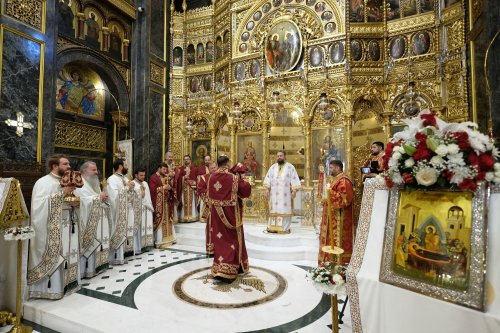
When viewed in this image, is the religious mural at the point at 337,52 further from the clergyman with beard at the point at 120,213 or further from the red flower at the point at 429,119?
the red flower at the point at 429,119

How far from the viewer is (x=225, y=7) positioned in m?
13.1

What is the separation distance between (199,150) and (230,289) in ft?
32.0

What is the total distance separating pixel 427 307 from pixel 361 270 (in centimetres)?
52

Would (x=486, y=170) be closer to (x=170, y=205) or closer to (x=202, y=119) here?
(x=170, y=205)

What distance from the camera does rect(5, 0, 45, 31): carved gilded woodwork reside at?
616cm

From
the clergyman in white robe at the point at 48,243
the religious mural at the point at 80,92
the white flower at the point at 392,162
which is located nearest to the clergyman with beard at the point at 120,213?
the clergyman in white robe at the point at 48,243

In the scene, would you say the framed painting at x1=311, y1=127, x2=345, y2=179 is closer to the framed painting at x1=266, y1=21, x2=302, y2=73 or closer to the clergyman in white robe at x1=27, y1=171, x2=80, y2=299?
the framed painting at x1=266, y1=21, x2=302, y2=73

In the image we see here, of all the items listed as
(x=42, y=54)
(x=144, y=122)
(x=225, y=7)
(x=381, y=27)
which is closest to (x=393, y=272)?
(x=42, y=54)

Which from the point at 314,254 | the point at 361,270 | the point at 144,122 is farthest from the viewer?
the point at 144,122

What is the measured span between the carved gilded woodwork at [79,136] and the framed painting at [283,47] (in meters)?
7.05

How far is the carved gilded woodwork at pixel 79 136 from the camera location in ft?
29.2

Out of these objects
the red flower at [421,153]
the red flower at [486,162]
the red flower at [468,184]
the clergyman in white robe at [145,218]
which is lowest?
the clergyman in white robe at [145,218]

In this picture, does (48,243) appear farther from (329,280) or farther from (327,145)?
(327,145)

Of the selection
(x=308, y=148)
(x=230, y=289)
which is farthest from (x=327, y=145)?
(x=230, y=289)
